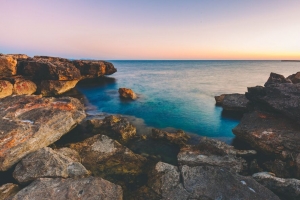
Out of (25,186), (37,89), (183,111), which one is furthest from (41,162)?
(37,89)

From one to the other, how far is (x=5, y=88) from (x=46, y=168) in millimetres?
20503

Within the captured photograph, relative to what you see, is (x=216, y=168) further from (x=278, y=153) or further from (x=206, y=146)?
(x=278, y=153)

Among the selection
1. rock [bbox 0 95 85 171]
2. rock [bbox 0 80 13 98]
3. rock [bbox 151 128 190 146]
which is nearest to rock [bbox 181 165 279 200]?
rock [bbox 151 128 190 146]

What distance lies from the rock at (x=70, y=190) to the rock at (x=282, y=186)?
675cm

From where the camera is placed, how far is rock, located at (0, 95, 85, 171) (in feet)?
32.5

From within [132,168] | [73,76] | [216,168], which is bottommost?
[132,168]

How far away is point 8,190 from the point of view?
773 cm

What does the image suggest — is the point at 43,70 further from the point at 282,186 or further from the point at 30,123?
the point at 282,186

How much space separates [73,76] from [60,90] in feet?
10.6

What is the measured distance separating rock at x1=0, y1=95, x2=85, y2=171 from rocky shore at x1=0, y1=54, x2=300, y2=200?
0.05 meters

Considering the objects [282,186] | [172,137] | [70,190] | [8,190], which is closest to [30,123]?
[8,190]

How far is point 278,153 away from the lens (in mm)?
11195

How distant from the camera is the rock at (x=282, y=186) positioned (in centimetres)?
778

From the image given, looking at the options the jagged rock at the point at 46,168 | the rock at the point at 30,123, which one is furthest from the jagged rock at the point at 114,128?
the jagged rock at the point at 46,168
